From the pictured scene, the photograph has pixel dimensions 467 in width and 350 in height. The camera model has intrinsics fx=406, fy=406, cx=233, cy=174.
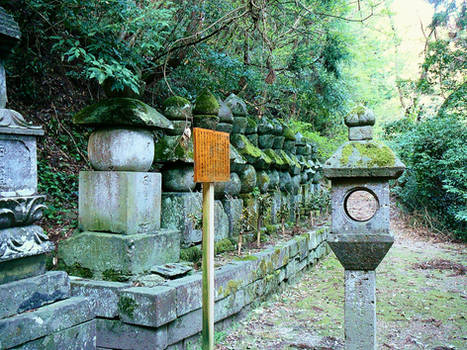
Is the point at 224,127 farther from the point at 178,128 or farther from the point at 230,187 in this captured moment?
the point at 178,128

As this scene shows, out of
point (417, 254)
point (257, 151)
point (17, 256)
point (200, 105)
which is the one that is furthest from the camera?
Result: point (417, 254)

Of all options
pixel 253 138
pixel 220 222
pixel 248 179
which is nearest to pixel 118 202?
pixel 220 222

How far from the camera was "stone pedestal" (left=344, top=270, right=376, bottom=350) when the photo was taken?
3.75 metres

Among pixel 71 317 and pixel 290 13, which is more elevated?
pixel 290 13

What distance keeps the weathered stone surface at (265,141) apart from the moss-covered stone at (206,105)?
7.13 ft

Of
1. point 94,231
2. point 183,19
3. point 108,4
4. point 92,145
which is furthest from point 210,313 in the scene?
point 183,19

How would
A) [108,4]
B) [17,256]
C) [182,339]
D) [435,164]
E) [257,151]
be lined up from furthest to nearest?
[435,164] < [257,151] < [108,4] < [182,339] < [17,256]

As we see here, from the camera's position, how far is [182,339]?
370 centimetres

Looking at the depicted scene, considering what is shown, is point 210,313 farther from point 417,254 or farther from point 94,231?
point 417,254

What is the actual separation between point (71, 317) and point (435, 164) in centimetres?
1069

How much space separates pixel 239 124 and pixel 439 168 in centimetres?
724

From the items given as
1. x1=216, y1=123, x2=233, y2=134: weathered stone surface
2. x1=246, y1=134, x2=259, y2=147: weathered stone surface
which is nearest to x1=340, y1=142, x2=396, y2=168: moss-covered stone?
x1=216, y1=123, x2=233, y2=134: weathered stone surface

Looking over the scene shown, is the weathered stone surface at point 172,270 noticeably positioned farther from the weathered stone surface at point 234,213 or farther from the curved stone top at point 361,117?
the curved stone top at point 361,117

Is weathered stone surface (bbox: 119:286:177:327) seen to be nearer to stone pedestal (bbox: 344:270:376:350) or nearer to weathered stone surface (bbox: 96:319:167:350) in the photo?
weathered stone surface (bbox: 96:319:167:350)
